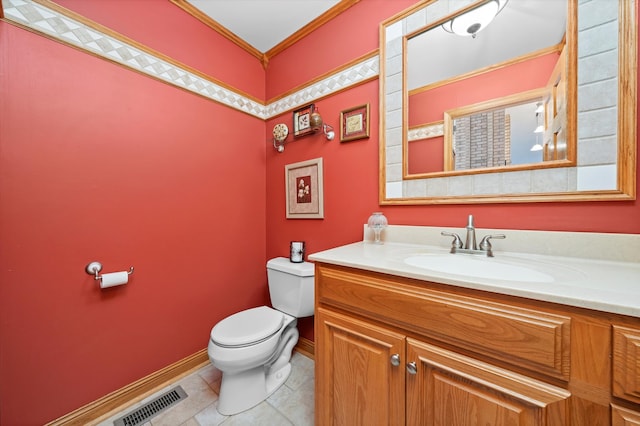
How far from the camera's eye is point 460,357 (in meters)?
0.62

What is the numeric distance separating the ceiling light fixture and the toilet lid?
177cm

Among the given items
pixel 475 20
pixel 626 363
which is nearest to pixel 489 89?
pixel 475 20

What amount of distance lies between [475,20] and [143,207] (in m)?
1.94

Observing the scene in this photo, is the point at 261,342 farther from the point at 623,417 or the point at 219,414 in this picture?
the point at 623,417

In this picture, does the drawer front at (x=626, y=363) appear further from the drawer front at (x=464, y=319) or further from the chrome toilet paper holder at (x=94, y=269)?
the chrome toilet paper holder at (x=94, y=269)

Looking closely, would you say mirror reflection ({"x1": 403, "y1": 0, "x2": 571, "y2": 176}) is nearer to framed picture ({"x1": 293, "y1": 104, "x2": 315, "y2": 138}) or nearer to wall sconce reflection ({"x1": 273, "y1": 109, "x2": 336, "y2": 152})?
wall sconce reflection ({"x1": 273, "y1": 109, "x2": 336, "y2": 152})

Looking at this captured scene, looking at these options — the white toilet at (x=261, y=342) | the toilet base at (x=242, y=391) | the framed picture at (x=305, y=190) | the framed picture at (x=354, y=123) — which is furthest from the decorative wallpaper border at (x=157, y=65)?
the toilet base at (x=242, y=391)

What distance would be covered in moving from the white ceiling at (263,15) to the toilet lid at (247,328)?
6.33ft

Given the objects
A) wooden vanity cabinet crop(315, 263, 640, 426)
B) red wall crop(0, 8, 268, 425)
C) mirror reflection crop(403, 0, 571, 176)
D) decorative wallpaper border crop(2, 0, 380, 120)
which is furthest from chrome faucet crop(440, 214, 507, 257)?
red wall crop(0, 8, 268, 425)

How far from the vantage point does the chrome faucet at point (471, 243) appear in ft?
3.03

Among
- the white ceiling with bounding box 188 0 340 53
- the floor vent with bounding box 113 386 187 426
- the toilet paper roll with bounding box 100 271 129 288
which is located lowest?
the floor vent with bounding box 113 386 187 426

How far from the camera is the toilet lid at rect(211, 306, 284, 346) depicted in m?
1.12

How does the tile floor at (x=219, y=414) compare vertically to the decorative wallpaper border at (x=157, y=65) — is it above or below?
below

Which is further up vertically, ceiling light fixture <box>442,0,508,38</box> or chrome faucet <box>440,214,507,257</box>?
ceiling light fixture <box>442,0,508,38</box>
